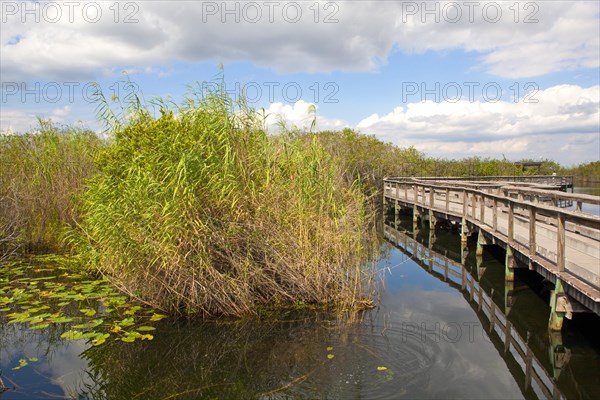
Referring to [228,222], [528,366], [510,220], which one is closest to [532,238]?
[510,220]

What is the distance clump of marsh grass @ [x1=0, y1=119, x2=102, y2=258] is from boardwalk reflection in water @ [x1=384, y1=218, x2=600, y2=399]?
886 cm

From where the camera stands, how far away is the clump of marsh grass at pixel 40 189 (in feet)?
37.1

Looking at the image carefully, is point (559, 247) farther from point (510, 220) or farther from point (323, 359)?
point (323, 359)

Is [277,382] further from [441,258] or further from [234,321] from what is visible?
[441,258]

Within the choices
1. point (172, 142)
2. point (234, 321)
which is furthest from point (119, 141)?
point (234, 321)

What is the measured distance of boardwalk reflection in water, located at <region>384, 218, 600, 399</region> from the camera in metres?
5.26

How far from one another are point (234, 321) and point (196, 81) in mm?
4035

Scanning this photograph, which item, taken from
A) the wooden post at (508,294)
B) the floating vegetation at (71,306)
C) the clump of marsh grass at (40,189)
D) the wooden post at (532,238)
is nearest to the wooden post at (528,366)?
the wooden post at (508,294)

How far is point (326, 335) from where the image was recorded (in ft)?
21.4

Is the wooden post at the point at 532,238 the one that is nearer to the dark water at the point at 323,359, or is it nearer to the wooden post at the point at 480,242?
the dark water at the point at 323,359

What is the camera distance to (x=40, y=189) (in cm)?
1186

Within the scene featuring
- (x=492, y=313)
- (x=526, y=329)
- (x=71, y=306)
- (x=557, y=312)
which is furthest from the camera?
(x=71, y=306)

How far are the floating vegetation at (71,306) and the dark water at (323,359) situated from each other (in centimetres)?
18

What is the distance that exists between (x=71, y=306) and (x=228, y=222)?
3.12 meters
